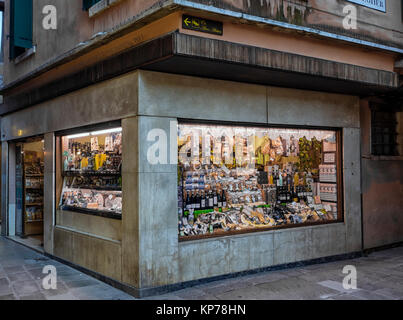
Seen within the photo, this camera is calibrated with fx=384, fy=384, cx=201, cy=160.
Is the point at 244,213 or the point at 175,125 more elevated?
the point at 175,125

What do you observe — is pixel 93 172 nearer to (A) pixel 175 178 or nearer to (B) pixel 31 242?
(A) pixel 175 178

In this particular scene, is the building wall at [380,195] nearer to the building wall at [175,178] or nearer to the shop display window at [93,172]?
the building wall at [175,178]

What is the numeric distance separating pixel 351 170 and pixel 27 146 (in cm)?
912

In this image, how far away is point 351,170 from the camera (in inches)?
336

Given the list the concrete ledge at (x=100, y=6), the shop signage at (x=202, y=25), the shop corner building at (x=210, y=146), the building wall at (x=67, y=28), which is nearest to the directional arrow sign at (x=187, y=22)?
the shop signage at (x=202, y=25)

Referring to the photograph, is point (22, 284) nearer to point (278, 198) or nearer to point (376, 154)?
point (278, 198)

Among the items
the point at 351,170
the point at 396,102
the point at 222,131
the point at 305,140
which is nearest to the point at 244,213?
the point at 222,131

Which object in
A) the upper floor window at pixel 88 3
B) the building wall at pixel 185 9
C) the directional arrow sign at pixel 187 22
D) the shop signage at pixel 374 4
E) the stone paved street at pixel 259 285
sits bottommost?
the stone paved street at pixel 259 285

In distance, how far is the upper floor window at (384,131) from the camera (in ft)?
30.8

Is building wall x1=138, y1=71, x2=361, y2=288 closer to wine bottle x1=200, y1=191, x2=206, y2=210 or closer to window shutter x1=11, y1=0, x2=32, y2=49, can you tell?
wine bottle x1=200, y1=191, x2=206, y2=210

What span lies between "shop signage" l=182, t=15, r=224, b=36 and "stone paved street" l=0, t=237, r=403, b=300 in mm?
4045

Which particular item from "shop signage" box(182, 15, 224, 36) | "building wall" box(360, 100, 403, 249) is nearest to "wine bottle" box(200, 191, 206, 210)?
"shop signage" box(182, 15, 224, 36)

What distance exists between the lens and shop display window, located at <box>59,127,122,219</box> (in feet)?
22.9

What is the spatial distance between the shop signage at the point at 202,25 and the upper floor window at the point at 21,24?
18.7 ft
